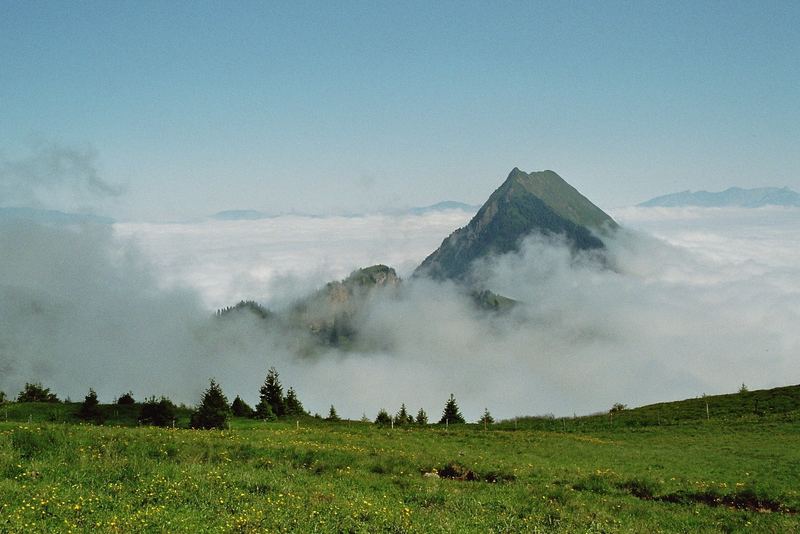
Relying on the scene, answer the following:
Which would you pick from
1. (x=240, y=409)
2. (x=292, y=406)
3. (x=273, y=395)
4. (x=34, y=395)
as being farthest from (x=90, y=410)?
(x=34, y=395)

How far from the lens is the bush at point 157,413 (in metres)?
62.8

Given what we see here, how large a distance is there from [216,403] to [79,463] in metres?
38.5

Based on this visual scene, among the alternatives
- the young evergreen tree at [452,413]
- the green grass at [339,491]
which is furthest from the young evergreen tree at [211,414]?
the young evergreen tree at [452,413]

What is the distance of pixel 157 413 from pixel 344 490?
164 feet

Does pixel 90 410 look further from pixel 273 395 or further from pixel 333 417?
pixel 333 417

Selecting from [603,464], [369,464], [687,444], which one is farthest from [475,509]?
[687,444]

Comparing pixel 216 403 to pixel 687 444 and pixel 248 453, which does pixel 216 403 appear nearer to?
pixel 248 453

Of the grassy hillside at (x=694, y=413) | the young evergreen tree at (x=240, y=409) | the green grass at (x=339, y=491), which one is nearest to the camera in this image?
the green grass at (x=339, y=491)

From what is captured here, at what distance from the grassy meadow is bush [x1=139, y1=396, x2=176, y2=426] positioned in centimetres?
3656

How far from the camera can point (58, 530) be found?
1452cm

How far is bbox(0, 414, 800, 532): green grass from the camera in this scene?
16500 mm

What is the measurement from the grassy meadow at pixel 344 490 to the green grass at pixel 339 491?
64mm

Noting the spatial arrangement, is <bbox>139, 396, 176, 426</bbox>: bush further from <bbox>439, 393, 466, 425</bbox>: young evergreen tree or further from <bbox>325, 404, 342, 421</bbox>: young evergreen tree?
<bbox>439, 393, 466, 425</bbox>: young evergreen tree

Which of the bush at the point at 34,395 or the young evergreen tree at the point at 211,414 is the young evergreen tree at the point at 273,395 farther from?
the bush at the point at 34,395
